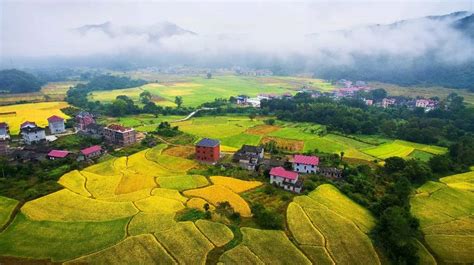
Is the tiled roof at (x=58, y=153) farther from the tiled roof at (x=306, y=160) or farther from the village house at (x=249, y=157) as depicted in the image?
the tiled roof at (x=306, y=160)

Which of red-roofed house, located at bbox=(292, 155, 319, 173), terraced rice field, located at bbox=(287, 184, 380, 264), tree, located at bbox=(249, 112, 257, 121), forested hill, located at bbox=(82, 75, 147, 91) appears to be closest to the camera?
terraced rice field, located at bbox=(287, 184, 380, 264)

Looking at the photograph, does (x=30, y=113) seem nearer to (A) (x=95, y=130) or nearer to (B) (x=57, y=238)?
(A) (x=95, y=130)

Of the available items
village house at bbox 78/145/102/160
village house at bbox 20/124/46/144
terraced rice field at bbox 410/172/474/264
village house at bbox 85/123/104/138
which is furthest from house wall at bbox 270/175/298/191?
village house at bbox 20/124/46/144

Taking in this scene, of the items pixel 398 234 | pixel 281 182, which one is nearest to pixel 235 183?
pixel 281 182

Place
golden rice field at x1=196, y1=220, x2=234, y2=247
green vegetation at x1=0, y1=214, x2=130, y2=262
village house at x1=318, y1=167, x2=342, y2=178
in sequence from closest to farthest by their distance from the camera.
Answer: green vegetation at x1=0, y1=214, x2=130, y2=262, golden rice field at x1=196, y1=220, x2=234, y2=247, village house at x1=318, y1=167, x2=342, y2=178

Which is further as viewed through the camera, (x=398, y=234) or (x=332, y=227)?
(x=332, y=227)

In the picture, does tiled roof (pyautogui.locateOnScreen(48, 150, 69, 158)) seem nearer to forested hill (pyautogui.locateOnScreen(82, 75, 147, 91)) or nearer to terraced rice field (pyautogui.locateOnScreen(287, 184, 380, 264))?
terraced rice field (pyautogui.locateOnScreen(287, 184, 380, 264))
